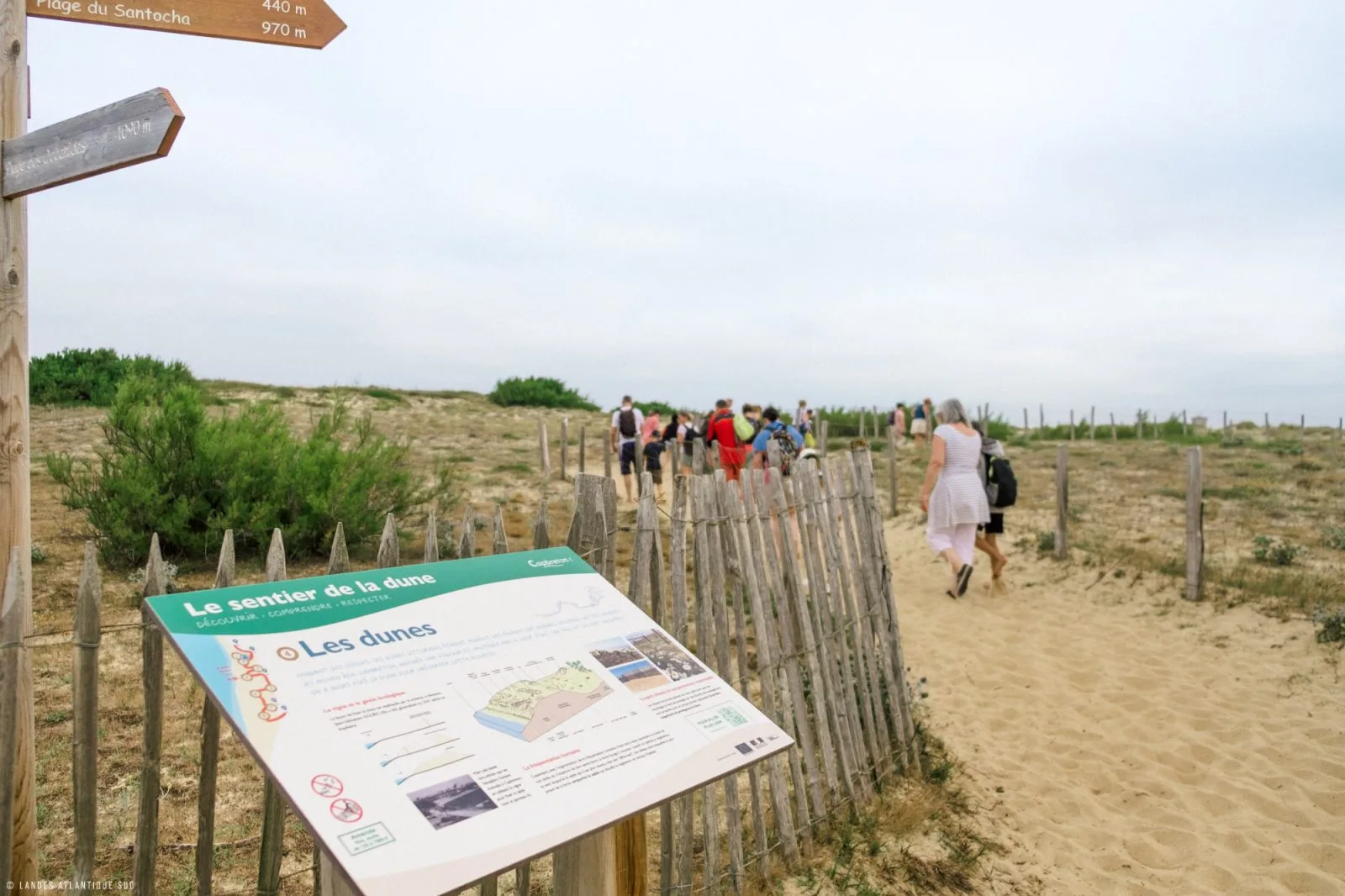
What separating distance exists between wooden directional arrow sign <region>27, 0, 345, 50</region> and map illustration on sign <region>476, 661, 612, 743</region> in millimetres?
2328

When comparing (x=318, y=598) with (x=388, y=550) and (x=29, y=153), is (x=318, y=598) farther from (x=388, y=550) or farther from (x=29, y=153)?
(x=29, y=153)

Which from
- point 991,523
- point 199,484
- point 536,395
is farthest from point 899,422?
point 199,484

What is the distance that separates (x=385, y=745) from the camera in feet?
6.06

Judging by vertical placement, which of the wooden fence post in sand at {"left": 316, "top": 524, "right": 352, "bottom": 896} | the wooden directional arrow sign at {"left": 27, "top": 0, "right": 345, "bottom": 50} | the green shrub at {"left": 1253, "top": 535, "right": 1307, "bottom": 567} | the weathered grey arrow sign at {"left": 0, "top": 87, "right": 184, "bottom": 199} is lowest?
the green shrub at {"left": 1253, "top": 535, "right": 1307, "bottom": 567}

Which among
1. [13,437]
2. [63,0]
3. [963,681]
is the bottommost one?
[963,681]

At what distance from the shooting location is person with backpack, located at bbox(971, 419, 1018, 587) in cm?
868

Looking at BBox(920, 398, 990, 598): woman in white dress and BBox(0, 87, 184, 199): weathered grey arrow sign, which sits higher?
BBox(0, 87, 184, 199): weathered grey arrow sign

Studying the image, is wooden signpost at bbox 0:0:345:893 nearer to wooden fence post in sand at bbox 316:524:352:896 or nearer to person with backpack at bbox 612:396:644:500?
wooden fence post in sand at bbox 316:524:352:896

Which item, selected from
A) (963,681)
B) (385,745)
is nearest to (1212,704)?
(963,681)

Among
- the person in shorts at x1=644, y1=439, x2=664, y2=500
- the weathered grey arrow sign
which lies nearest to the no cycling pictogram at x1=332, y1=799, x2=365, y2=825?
the weathered grey arrow sign

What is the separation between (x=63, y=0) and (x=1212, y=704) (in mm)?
7194

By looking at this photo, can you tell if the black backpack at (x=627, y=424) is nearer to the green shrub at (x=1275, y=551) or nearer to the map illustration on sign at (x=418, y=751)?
the green shrub at (x=1275, y=551)

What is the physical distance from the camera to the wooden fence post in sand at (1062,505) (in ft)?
32.5

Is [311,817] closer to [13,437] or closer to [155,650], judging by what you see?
[155,650]
